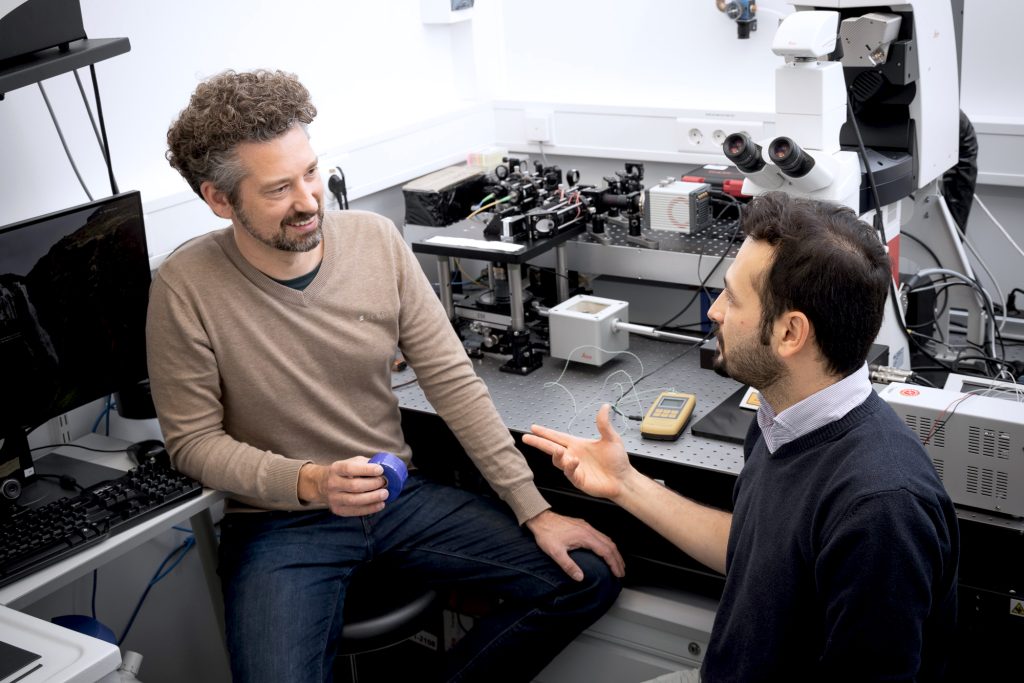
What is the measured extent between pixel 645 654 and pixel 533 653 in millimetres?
223

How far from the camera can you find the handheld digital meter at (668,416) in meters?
1.99

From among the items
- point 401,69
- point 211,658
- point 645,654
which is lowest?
point 211,658

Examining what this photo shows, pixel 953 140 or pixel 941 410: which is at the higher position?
pixel 953 140

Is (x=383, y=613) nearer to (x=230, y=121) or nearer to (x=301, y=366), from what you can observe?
(x=301, y=366)

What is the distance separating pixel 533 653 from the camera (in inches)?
77.1

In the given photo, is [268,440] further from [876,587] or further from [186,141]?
[876,587]

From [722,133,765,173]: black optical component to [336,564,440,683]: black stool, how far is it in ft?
3.24

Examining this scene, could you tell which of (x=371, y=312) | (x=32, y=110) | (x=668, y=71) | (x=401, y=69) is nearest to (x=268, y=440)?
(x=371, y=312)

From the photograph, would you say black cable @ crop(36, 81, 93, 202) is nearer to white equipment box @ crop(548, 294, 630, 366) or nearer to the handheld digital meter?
white equipment box @ crop(548, 294, 630, 366)

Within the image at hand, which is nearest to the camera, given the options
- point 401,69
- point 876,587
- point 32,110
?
point 876,587

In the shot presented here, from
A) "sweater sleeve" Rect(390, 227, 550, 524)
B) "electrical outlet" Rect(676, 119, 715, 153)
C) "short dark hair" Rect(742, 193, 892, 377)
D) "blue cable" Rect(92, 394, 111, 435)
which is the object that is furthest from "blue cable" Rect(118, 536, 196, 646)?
"electrical outlet" Rect(676, 119, 715, 153)

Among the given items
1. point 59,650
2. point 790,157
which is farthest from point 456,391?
point 59,650

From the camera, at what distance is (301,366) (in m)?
1.93

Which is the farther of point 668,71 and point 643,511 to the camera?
point 668,71
